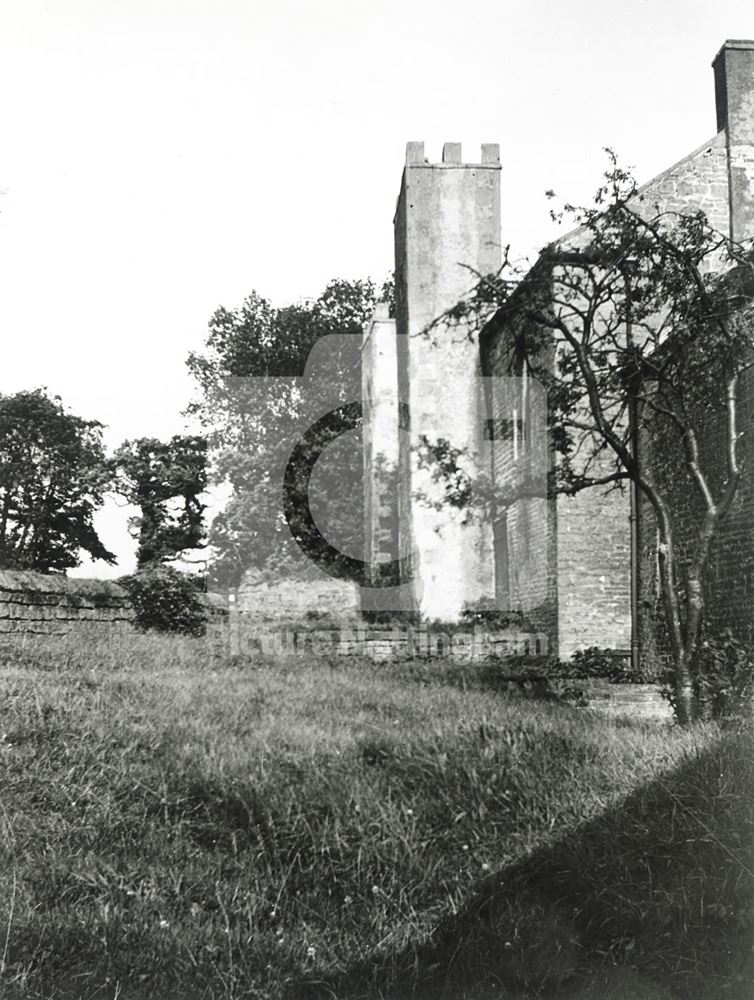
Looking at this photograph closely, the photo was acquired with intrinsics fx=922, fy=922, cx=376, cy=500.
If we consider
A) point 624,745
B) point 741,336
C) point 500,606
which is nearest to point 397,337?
point 500,606

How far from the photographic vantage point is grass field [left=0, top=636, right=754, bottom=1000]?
3.76m

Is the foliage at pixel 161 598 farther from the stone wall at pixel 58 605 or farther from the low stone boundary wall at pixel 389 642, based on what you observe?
the low stone boundary wall at pixel 389 642

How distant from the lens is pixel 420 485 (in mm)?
22500

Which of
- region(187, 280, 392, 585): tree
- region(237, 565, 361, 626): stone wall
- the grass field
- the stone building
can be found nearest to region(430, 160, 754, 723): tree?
the stone building

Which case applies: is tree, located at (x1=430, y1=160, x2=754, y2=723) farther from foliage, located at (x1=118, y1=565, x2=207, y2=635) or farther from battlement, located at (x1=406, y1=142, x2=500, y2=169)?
battlement, located at (x1=406, y1=142, x2=500, y2=169)

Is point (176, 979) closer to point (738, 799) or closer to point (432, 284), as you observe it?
point (738, 799)

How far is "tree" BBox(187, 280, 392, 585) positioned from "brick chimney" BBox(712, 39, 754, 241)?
18.4 meters

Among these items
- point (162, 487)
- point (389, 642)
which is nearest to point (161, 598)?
point (389, 642)

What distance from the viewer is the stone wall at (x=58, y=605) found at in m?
12.4

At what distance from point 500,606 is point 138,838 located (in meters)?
14.6

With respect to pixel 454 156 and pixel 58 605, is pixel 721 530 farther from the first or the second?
pixel 454 156

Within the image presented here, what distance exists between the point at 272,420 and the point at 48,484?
8673 mm

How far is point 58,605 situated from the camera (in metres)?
13.6

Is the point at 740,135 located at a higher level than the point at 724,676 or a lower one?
higher
